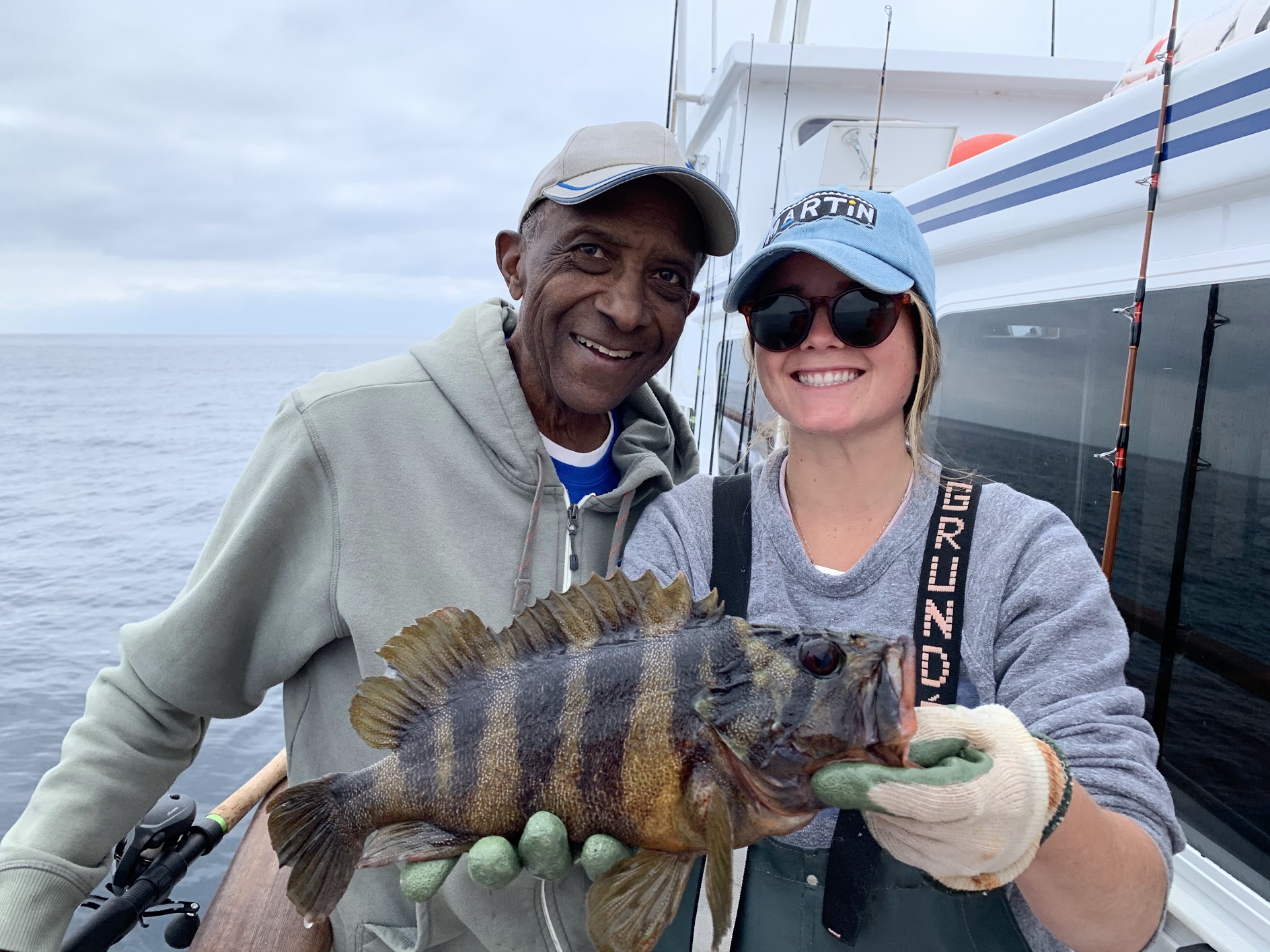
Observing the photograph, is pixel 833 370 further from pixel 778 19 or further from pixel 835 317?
pixel 778 19

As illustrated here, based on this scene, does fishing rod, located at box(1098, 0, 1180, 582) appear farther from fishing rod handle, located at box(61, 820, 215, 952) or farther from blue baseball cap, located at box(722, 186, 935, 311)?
fishing rod handle, located at box(61, 820, 215, 952)

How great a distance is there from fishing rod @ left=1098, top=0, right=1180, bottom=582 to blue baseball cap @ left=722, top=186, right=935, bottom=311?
1028mm

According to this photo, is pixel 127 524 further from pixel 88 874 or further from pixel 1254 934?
pixel 1254 934

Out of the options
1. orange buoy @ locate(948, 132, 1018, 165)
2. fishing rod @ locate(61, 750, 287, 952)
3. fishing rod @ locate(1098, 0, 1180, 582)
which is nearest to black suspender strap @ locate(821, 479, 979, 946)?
fishing rod @ locate(1098, 0, 1180, 582)

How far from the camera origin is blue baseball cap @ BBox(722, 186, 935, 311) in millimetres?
2055

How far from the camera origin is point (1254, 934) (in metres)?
2.38

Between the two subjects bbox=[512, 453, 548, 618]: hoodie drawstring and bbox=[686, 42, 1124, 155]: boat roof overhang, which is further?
bbox=[686, 42, 1124, 155]: boat roof overhang

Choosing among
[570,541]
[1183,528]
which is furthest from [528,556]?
[1183,528]

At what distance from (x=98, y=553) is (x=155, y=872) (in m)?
13.9

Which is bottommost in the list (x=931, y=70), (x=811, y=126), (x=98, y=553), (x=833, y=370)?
(x=98, y=553)

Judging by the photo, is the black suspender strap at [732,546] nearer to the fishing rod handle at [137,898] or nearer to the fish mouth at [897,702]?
the fish mouth at [897,702]

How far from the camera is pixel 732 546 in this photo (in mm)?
2256

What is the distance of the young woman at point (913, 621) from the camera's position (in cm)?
158

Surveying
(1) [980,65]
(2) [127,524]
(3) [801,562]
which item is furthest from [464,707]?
(2) [127,524]
